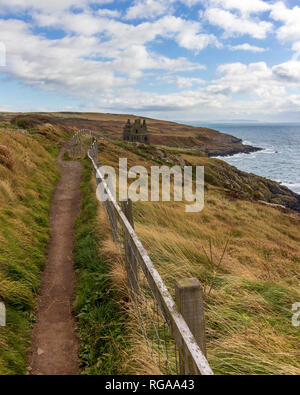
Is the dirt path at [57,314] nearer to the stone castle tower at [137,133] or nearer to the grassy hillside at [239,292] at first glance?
the grassy hillside at [239,292]

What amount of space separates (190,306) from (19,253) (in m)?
4.71

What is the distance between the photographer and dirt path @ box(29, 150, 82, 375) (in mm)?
3842

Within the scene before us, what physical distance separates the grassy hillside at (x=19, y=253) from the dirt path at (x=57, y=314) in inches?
6.5

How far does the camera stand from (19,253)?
227 inches

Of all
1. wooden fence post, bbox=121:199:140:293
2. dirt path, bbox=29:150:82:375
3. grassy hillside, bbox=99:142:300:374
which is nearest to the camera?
grassy hillside, bbox=99:142:300:374

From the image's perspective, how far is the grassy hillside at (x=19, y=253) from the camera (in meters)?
3.85

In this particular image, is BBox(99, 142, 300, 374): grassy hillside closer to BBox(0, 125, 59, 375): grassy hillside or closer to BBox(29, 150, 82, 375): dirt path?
BBox(29, 150, 82, 375): dirt path

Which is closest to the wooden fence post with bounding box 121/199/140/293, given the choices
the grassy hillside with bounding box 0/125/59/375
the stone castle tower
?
the grassy hillside with bounding box 0/125/59/375

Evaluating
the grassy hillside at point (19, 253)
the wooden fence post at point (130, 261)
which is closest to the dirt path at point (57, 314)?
the grassy hillside at point (19, 253)

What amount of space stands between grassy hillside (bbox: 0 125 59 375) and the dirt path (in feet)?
0.54

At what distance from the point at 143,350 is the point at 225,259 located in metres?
4.03

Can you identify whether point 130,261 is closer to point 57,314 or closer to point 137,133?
point 57,314

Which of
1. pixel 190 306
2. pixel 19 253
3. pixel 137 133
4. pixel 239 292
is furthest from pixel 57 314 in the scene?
pixel 137 133

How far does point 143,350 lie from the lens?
335 centimetres
